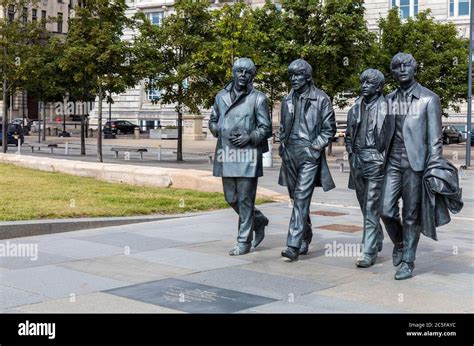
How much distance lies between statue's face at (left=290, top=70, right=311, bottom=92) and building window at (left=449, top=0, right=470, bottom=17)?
46.6m

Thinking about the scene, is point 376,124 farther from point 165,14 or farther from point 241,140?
point 165,14

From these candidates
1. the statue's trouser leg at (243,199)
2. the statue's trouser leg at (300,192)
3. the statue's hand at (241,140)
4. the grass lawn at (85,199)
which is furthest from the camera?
the grass lawn at (85,199)

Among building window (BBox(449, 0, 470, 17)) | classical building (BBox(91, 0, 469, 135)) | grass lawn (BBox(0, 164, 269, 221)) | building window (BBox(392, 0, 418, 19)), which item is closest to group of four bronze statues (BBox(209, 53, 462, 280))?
grass lawn (BBox(0, 164, 269, 221))

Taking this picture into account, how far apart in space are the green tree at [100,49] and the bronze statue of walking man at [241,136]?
21.8 metres

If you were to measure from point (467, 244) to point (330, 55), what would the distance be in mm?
23396

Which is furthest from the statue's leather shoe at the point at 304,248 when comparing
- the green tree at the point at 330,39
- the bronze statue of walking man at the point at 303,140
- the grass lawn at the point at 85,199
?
the green tree at the point at 330,39

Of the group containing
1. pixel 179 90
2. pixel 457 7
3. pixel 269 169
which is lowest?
pixel 269 169

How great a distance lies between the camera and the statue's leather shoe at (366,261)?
8.30 metres

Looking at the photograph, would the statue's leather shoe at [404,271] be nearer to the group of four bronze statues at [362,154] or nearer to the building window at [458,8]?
the group of four bronze statues at [362,154]

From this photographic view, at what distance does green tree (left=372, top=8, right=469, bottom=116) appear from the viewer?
33872 millimetres

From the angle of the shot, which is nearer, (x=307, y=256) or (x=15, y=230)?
(x=307, y=256)

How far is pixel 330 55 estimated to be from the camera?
3262 centimetres
